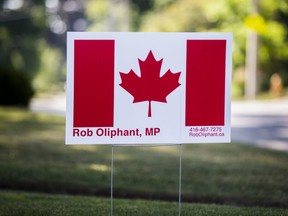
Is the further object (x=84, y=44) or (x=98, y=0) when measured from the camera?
(x=98, y=0)

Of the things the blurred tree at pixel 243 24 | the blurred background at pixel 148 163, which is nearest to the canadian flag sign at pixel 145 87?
the blurred background at pixel 148 163

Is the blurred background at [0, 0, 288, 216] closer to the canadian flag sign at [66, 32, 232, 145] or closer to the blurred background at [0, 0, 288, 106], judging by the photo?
the blurred background at [0, 0, 288, 106]

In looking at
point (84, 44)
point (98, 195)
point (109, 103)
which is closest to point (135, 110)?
point (109, 103)

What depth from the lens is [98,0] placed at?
A: 223ft

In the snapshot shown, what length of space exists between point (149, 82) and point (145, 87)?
7 centimetres

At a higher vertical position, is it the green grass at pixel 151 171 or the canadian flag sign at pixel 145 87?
the canadian flag sign at pixel 145 87

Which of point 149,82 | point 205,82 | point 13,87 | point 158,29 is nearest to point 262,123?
point 13,87

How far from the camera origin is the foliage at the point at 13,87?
2469 cm

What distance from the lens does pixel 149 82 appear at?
5539 mm

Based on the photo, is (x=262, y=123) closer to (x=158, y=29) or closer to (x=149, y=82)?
(x=149, y=82)

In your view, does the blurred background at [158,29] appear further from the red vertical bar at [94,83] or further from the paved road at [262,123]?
the red vertical bar at [94,83]

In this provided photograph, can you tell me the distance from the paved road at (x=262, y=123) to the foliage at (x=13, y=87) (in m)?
8.99

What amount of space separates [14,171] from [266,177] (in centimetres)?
411

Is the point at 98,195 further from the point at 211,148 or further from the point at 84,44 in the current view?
the point at 211,148
